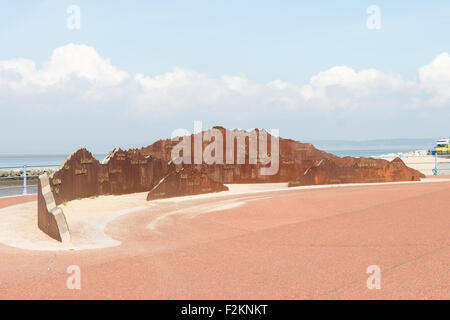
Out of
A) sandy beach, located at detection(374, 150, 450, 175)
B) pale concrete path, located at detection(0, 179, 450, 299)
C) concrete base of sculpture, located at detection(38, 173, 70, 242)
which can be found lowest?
pale concrete path, located at detection(0, 179, 450, 299)

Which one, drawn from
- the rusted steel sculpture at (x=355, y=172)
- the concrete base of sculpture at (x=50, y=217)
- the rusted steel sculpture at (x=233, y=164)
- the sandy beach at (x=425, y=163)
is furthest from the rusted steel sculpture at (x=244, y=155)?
the concrete base of sculpture at (x=50, y=217)

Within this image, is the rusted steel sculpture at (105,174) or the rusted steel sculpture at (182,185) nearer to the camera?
the rusted steel sculpture at (105,174)

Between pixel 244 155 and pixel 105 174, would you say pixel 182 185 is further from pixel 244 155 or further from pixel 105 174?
pixel 244 155

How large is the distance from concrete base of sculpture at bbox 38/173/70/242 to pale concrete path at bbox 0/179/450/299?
0.80 m

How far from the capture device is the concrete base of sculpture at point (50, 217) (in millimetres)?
7207

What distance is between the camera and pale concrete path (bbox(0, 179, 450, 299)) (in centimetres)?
448

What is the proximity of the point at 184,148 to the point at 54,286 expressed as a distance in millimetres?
14389

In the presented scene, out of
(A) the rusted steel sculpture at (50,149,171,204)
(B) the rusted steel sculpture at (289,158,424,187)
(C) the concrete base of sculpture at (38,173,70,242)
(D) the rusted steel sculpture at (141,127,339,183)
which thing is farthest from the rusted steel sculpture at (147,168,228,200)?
(C) the concrete base of sculpture at (38,173,70,242)

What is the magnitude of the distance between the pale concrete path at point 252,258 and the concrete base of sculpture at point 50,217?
2.62 ft

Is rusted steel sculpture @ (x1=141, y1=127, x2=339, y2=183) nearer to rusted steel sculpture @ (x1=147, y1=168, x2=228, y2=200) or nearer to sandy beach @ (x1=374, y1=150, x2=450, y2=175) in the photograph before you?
rusted steel sculpture @ (x1=147, y1=168, x2=228, y2=200)

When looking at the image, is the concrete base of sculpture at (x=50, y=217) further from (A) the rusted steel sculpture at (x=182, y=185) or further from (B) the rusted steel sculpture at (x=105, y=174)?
(A) the rusted steel sculpture at (x=182, y=185)
